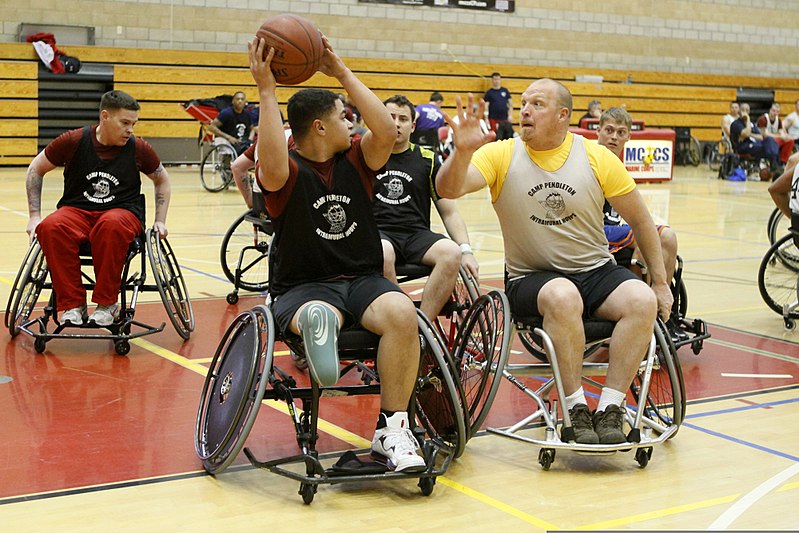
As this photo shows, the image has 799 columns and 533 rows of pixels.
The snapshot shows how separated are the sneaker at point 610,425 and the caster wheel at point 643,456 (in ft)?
0.27

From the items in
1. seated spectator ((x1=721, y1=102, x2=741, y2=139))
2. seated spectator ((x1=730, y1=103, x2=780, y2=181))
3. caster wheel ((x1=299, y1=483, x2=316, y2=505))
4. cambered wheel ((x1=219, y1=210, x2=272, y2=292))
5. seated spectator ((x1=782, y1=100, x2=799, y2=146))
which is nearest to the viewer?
caster wheel ((x1=299, y1=483, x2=316, y2=505))

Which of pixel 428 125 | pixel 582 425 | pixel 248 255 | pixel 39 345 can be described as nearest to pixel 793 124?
pixel 428 125

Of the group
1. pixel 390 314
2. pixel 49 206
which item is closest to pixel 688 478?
pixel 390 314

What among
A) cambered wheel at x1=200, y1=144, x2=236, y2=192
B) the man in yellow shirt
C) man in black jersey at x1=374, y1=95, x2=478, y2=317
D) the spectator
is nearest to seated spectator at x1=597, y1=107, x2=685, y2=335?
man in black jersey at x1=374, y1=95, x2=478, y2=317

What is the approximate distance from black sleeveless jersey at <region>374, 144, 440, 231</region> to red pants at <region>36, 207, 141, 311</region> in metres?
1.20

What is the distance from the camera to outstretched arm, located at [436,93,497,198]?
11.2ft

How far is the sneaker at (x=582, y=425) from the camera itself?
3471 millimetres

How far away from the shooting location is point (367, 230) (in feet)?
11.5

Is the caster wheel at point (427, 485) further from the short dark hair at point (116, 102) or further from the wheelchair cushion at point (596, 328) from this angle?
the short dark hair at point (116, 102)

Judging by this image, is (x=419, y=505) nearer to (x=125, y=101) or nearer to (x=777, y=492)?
(x=777, y=492)

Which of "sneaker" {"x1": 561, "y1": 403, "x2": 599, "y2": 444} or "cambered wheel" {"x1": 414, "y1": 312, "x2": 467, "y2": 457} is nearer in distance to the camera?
"cambered wheel" {"x1": 414, "y1": 312, "x2": 467, "y2": 457}

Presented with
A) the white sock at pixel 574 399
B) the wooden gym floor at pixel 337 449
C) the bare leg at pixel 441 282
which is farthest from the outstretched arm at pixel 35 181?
the white sock at pixel 574 399

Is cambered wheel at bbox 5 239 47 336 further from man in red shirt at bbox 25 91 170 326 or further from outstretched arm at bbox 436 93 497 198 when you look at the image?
outstretched arm at bbox 436 93 497 198

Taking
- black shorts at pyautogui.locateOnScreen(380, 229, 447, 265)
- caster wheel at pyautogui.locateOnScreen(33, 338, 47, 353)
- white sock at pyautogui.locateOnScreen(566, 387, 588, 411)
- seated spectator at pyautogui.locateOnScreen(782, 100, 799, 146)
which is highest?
seated spectator at pyautogui.locateOnScreen(782, 100, 799, 146)
